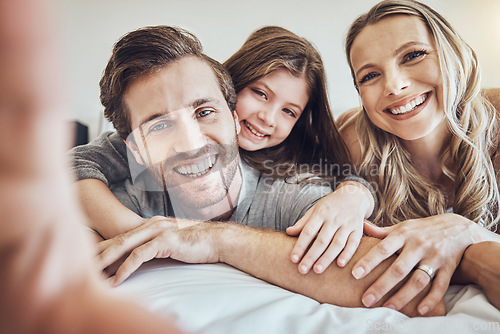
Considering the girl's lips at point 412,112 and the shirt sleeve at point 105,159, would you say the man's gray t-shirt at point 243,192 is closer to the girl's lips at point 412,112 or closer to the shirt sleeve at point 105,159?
the shirt sleeve at point 105,159

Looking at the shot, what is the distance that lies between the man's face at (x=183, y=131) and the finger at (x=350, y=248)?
0.22 meters

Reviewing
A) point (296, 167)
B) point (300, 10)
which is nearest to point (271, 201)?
point (296, 167)

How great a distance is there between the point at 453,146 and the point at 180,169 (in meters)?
0.54

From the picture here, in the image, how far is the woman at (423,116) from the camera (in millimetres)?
663

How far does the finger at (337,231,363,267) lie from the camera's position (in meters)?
0.50

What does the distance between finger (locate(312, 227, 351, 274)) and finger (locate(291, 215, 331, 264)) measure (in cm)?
3

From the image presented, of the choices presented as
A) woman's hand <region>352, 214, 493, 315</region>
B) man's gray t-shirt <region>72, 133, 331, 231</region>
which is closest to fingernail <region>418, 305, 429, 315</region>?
woman's hand <region>352, 214, 493, 315</region>

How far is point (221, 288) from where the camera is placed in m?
0.43

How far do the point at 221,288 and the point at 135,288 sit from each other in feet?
0.36

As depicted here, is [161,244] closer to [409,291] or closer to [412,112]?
[409,291]

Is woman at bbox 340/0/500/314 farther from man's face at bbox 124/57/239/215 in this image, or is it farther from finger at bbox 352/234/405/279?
man's face at bbox 124/57/239/215

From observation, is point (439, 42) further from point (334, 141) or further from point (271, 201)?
point (271, 201)

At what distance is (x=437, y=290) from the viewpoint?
46cm

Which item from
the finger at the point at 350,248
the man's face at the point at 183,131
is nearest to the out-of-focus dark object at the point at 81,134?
the man's face at the point at 183,131
